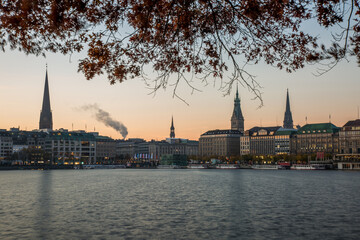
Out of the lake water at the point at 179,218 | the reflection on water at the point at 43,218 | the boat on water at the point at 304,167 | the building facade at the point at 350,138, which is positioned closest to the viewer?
the lake water at the point at 179,218

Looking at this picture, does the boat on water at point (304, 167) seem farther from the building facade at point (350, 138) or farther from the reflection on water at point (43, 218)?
the reflection on water at point (43, 218)

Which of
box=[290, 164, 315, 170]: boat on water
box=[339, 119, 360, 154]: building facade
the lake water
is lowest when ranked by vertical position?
the lake water

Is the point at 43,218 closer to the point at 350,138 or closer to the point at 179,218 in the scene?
the point at 179,218

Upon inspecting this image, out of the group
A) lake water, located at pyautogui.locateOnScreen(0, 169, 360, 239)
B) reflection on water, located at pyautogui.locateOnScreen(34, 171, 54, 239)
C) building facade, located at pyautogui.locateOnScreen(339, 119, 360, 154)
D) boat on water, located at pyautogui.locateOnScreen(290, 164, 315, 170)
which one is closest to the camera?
lake water, located at pyautogui.locateOnScreen(0, 169, 360, 239)

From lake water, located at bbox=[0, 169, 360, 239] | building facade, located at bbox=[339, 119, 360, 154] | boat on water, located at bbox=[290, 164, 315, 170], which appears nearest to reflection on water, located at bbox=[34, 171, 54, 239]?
lake water, located at bbox=[0, 169, 360, 239]

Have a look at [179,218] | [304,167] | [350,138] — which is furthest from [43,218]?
[350,138]

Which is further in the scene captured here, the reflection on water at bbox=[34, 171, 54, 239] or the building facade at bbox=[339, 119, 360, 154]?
the building facade at bbox=[339, 119, 360, 154]

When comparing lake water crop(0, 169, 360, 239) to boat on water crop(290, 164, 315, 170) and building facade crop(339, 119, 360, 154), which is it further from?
building facade crop(339, 119, 360, 154)

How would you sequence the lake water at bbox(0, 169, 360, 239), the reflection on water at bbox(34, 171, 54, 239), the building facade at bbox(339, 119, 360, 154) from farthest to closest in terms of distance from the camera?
the building facade at bbox(339, 119, 360, 154) < the reflection on water at bbox(34, 171, 54, 239) < the lake water at bbox(0, 169, 360, 239)

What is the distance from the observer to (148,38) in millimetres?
12234

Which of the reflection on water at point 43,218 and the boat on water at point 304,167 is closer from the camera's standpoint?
the reflection on water at point 43,218

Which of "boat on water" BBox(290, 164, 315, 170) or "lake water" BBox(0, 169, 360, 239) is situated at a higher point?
"boat on water" BBox(290, 164, 315, 170)

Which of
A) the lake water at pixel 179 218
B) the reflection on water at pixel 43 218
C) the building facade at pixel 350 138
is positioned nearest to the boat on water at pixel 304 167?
the building facade at pixel 350 138

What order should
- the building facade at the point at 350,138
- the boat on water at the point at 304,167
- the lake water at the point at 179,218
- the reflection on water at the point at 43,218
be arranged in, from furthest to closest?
1. the building facade at the point at 350,138
2. the boat on water at the point at 304,167
3. the reflection on water at the point at 43,218
4. the lake water at the point at 179,218
